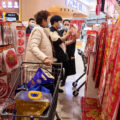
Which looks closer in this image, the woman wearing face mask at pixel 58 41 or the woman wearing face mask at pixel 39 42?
the woman wearing face mask at pixel 39 42

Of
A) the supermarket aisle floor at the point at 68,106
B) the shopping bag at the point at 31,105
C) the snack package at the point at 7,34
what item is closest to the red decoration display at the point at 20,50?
the snack package at the point at 7,34

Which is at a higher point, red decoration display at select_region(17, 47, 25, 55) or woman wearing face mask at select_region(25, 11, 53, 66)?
woman wearing face mask at select_region(25, 11, 53, 66)

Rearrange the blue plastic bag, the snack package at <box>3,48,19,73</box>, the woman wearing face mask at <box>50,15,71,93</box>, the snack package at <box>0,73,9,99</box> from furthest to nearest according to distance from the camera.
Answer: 1. the woman wearing face mask at <box>50,15,71,93</box>
2. the snack package at <box>0,73,9,99</box>
3. the snack package at <box>3,48,19,73</box>
4. the blue plastic bag

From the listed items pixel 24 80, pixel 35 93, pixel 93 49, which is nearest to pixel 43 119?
pixel 35 93

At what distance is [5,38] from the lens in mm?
2584

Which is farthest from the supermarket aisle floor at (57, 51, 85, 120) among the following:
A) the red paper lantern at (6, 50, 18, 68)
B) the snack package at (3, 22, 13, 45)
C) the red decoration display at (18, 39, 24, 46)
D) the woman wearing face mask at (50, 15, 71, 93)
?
the snack package at (3, 22, 13, 45)

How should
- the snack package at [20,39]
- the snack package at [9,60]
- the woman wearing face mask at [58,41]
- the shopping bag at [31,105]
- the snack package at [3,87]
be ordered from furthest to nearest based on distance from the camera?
the snack package at [20,39]
the woman wearing face mask at [58,41]
the snack package at [3,87]
the snack package at [9,60]
the shopping bag at [31,105]

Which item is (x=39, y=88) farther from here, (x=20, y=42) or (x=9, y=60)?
(x=20, y=42)

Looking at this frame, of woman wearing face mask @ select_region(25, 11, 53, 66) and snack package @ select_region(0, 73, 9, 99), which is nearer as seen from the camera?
woman wearing face mask @ select_region(25, 11, 53, 66)

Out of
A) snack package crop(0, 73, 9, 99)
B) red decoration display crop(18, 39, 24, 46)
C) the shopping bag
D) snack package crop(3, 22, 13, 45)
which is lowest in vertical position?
snack package crop(0, 73, 9, 99)

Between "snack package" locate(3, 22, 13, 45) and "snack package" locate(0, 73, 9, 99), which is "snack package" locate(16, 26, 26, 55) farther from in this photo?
"snack package" locate(0, 73, 9, 99)

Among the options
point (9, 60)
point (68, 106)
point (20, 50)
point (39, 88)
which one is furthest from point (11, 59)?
point (68, 106)

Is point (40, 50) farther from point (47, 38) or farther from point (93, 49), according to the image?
point (93, 49)

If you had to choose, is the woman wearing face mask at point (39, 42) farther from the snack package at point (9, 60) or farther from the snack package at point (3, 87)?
the snack package at point (3, 87)
